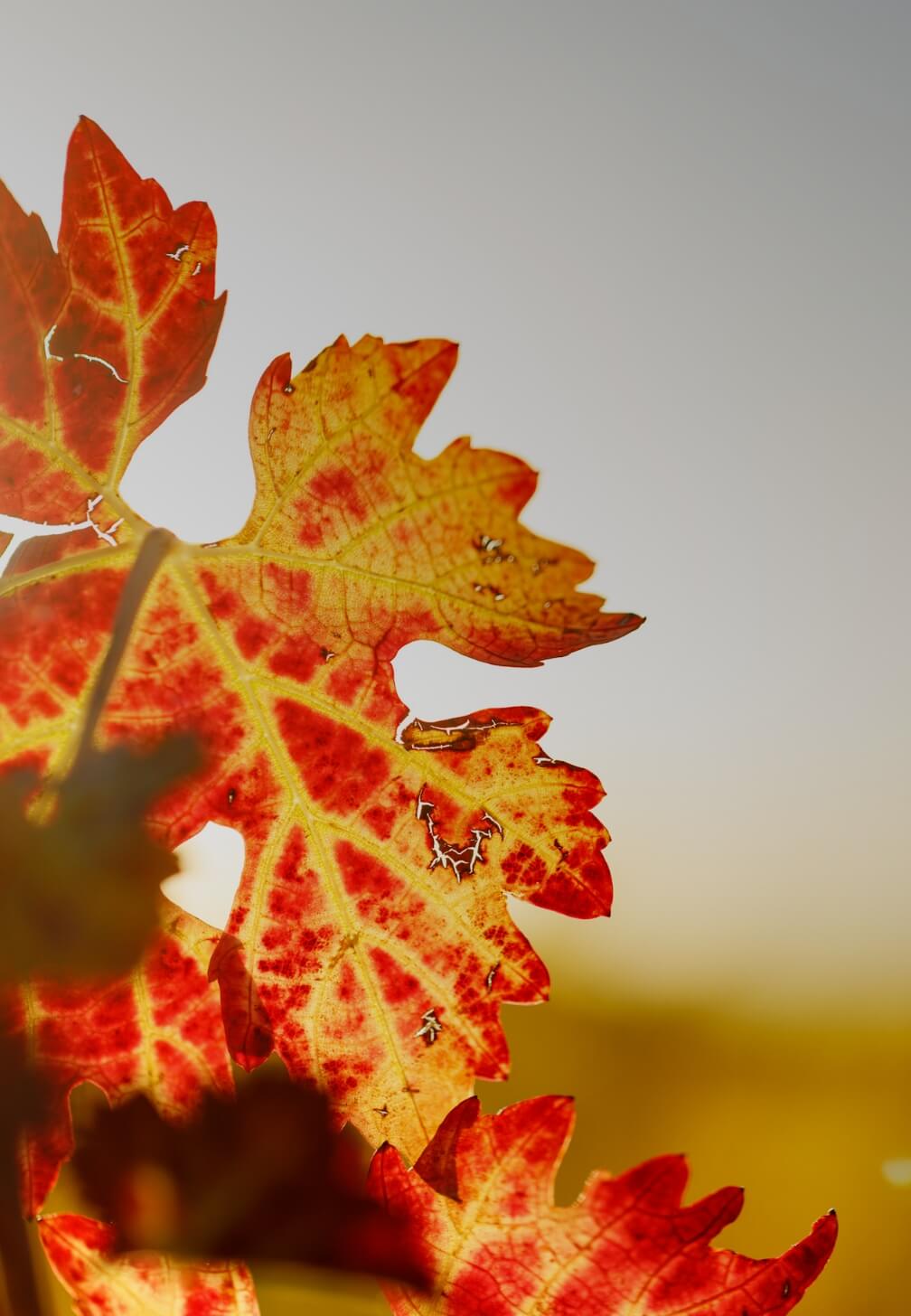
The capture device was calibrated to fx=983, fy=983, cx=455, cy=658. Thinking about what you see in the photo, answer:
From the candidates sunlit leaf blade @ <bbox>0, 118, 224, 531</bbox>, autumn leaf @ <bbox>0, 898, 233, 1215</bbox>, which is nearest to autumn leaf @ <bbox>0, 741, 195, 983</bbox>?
autumn leaf @ <bbox>0, 898, 233, 1215</bbox>

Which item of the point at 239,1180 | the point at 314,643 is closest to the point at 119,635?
the point at 314,643

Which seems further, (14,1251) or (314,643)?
(314,643)

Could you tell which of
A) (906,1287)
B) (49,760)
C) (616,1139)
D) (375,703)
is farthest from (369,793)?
(906,1287)

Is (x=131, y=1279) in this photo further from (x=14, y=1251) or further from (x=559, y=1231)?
(x=559, y=1231)

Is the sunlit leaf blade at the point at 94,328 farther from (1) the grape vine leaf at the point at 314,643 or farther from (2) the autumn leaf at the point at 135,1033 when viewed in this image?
(2) the autumn leaf at the point at 135,1033

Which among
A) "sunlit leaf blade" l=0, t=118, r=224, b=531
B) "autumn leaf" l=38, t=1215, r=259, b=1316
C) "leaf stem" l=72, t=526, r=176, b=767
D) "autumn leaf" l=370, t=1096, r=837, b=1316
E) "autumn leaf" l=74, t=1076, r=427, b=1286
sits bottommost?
"autumn leaf" l=38, t=1215, r=259, b=1316

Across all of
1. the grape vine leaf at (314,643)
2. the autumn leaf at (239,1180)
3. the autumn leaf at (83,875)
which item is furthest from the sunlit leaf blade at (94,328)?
the autumn leaf at (239,1180)

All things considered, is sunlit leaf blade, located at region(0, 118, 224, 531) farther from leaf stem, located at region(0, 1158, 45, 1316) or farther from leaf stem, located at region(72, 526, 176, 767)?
leaf stem, located at region(0, 1158, 45, 1316)
